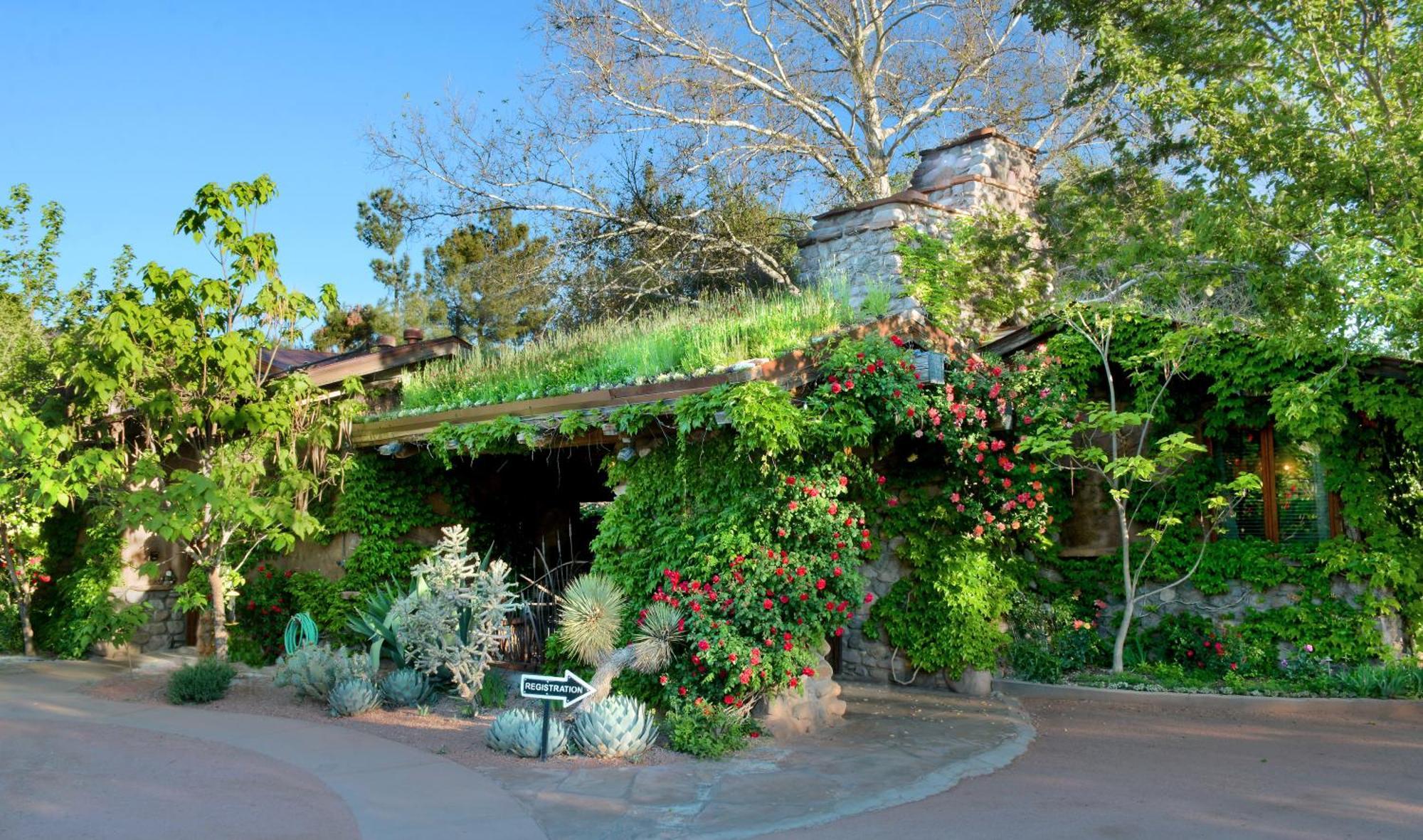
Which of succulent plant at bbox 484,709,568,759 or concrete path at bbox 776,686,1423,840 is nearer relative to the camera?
concrete path at bbox 776,686,1423,840

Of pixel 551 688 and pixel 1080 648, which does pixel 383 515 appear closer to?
pixel 551 688

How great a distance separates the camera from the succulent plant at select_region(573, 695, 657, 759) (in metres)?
7.33

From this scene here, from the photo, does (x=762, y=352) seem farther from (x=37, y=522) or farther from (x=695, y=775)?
(x=37, y=522)

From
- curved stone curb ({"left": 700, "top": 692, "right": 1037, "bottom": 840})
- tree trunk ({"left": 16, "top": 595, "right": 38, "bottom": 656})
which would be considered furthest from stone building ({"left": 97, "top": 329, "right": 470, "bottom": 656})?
curved stone curb ({"left": 700, "top": 692, "right": 1037, "bottom": 840})

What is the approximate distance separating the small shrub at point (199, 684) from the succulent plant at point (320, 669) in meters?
0.58

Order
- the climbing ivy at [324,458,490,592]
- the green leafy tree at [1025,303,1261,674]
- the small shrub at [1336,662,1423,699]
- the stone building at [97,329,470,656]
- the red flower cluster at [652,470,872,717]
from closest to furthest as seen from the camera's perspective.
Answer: the red flower cluster at [652,470,872,717] < the small shrub at [1336,662,1423,699] < the green leafy tree at [1025,303,1261,674] < the climbing ivy at [324,458,490,592] < the stone building at [97,329,470,656]

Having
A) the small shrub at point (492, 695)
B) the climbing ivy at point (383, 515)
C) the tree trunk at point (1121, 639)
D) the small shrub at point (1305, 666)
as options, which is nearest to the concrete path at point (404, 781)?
the small shrub at point (492, 695)

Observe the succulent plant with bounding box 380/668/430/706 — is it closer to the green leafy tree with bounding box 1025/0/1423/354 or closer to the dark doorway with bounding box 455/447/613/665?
the dark doorway with bounding box 455/447/613/665

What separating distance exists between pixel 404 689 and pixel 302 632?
2.71 meters

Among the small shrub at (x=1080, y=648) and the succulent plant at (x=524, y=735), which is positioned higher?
the small shrub at (x=1080, y=648)

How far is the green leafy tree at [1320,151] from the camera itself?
872cm

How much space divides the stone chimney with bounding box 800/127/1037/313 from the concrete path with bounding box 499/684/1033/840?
5.14 metres

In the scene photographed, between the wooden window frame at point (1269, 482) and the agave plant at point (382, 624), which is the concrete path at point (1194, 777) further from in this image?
the agave plant at point (382, 624)

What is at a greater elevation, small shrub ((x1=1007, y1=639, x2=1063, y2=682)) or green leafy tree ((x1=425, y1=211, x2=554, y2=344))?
green leafy tree ((x1=425, y1=211, x2=554, y2=344))
